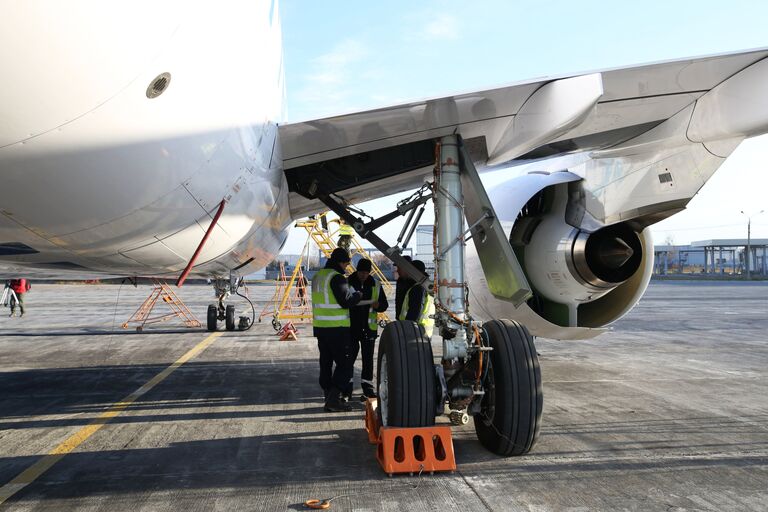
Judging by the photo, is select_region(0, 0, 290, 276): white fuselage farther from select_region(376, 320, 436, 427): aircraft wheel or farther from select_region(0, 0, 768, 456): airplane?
select_region(376, 320, 436, 427): aircraft wheel

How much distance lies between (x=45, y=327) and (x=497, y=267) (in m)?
15.8

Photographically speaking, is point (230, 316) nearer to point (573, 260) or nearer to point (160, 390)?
point (160, 390)

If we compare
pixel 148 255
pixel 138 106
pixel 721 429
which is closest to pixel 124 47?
pixel 138 106

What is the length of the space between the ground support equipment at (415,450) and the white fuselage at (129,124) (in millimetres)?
2016

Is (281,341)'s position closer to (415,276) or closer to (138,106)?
(415,276)

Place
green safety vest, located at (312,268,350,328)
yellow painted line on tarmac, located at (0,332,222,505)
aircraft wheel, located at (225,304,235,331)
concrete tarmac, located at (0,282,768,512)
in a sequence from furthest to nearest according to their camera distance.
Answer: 1. aircraft wheel, located at (225,304,235,331)
2. green safety vest, located at (312,268,350,328)
3. yellow painted line on tarmac, located at (0,332,222,505)
4. concrete tarmac, located at (0,282,768,512)

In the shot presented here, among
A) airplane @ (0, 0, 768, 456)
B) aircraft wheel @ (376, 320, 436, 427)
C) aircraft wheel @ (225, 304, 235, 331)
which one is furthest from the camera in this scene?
aircraft wheel @ (225, 304, 235, 331)

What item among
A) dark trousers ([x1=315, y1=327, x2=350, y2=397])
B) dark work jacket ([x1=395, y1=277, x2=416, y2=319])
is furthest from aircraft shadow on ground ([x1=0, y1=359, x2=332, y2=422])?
dark work jacket ([x1=395, y1=277, x2=416, y2=319])

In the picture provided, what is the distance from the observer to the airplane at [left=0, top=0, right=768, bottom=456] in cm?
251

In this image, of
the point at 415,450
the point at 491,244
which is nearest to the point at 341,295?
the point at 491,244

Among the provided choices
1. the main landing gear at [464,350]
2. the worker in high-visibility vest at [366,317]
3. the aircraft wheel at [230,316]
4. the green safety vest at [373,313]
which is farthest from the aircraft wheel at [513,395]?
the aircraft wheel at [230,316]

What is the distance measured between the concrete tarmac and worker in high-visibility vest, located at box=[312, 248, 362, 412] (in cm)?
27

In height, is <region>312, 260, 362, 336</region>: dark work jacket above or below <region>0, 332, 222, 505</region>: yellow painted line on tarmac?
above

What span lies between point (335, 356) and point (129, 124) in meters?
4.04
